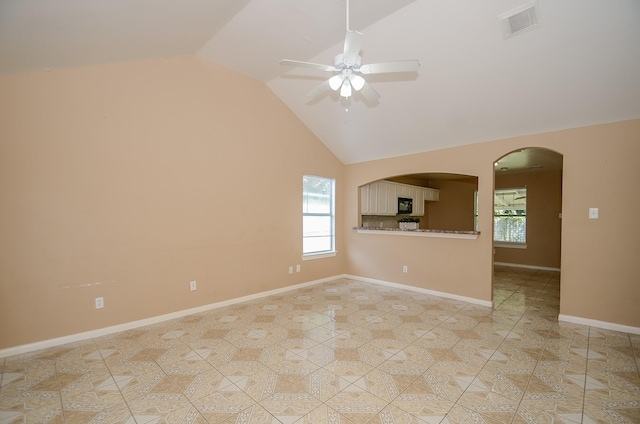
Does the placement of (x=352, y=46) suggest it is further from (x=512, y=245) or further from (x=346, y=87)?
(x=512, y=245)

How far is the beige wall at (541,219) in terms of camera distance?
680 cm

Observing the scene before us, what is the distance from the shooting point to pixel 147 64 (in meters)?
3.40

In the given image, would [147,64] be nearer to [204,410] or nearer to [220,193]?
[220,193]

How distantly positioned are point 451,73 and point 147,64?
373 cm

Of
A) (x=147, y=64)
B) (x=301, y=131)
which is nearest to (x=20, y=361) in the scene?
(x=147, y=64)

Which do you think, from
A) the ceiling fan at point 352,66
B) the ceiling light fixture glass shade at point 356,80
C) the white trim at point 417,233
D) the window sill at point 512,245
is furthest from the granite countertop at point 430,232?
the window sill at point 512,245

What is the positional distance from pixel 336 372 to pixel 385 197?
4.45 meters

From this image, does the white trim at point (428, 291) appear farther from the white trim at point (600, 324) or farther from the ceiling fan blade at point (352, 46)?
the ceiling fan blade at point (352, 46)

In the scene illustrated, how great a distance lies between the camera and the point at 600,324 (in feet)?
10.8

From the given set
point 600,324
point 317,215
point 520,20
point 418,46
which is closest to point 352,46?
point 418,46

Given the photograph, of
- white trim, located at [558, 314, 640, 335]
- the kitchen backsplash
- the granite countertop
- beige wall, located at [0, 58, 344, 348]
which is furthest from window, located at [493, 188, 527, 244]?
beige wall, located at [0, 58, 344, 348]

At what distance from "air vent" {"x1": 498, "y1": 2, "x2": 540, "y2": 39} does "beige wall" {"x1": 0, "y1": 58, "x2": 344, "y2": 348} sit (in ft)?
10.9

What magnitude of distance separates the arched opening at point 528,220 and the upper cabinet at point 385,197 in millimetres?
1904

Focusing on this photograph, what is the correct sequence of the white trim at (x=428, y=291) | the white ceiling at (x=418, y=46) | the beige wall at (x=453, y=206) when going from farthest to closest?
the beige wall at (x=453, y=206)
the white trim at (x=428, y=291)
the white ceiling at (x=418, y=46)
